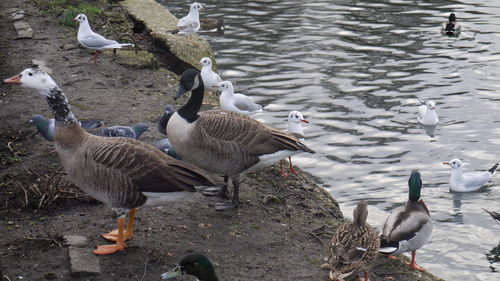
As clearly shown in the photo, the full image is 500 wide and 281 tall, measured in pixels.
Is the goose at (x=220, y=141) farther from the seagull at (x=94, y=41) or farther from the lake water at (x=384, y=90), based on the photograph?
the seagull at (x=94, y=41)

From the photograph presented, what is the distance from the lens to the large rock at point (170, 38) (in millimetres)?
14984

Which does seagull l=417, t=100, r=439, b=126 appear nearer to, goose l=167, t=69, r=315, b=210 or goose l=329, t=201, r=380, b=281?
goose l=167, t=69, r=315, b=210

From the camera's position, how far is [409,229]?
338 inches

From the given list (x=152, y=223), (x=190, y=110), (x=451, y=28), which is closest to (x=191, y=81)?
(x=190, y=110)

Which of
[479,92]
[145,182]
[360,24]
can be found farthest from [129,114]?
[360,24]

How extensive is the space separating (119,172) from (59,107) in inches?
38.1

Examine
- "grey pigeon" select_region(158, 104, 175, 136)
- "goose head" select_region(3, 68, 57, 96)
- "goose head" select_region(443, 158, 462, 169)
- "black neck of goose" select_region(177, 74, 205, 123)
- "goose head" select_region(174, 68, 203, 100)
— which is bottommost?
"goose head" select_region(443, 158, 462, 169)

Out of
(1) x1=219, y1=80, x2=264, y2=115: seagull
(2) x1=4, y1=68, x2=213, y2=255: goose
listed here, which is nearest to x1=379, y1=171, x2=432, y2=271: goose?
(2) x1=4, y1=68, x2=213, y2=255: goose

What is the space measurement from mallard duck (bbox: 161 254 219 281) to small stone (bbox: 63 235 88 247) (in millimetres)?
1573

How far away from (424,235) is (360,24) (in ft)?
39.6

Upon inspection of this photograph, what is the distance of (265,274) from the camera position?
742cm

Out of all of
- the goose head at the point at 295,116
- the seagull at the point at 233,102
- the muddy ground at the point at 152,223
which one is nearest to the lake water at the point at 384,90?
the goose head at the point at 295,116

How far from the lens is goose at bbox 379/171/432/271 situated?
8281 millimetres

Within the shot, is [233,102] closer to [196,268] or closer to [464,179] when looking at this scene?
[464,179]
